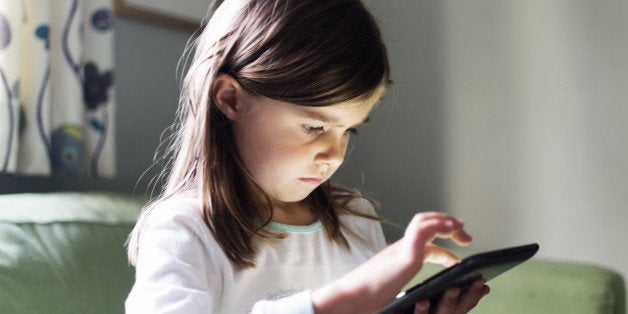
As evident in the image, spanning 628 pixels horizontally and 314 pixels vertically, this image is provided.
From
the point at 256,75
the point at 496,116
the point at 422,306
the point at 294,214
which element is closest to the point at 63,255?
the point at 294,214

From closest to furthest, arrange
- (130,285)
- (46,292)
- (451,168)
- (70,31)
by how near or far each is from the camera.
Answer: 1. (46,292)
2. (130,285)
3. (70,31)
4. (451,168)

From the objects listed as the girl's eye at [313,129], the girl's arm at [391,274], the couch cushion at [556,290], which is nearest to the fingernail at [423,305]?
the girl's arm at [391,274]

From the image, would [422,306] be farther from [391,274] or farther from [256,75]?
[256,75]

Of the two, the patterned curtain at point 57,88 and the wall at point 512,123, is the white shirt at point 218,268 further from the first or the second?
the wall at point 512,123

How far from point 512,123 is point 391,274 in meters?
1.39

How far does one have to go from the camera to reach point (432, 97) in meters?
2.11

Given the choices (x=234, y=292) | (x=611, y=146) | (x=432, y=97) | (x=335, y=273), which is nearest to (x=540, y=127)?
(x=611, y=146)

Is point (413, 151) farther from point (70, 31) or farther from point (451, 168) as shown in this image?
point (70, 31)

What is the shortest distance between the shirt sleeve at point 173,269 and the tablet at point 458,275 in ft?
0.70

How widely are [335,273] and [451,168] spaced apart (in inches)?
47.0

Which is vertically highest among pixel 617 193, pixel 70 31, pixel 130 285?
pixel 70 31

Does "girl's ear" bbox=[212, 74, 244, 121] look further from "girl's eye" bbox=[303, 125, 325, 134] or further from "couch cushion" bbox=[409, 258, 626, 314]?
"couch cushion" bbox=[409, 258, 626, 314]

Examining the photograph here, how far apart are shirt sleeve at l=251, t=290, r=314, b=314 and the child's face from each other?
0.21 m

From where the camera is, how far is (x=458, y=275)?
618 millimetres
